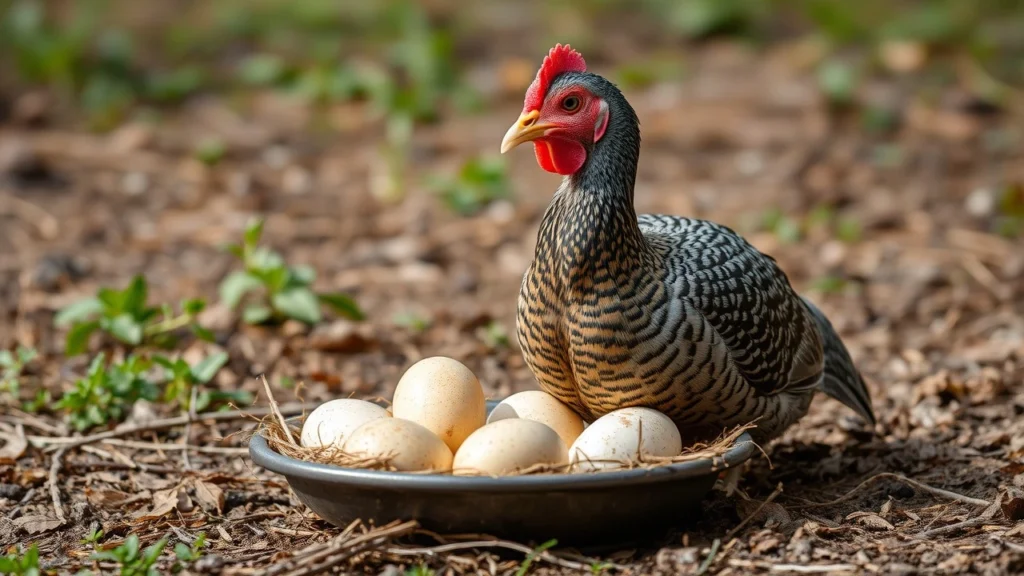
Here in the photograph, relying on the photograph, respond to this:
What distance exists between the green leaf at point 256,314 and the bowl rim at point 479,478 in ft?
7.41

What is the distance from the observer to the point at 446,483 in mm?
2711

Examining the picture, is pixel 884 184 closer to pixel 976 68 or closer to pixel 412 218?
A: pixel 976 68

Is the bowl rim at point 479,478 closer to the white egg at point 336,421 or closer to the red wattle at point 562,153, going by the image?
the white egg at point 336,421

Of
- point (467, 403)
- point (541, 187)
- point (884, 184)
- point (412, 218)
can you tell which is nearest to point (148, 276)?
point (412, 218)

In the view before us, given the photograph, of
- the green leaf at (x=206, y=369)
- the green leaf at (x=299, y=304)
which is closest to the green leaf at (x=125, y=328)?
the green leaf at (x=206, y=369)

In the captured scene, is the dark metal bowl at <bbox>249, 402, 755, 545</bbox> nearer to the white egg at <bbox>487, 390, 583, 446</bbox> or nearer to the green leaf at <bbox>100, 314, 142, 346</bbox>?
the white egg at <bbox>487, 390, 583, 446</bbox>

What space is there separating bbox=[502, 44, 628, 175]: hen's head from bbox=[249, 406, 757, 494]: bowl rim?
108cm

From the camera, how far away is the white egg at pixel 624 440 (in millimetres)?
2979

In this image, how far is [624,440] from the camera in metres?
3.02

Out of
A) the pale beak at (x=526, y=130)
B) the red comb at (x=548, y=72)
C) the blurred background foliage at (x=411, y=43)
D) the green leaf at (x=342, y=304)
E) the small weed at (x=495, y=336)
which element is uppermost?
the blurred background foliage at (x=411, y=43)

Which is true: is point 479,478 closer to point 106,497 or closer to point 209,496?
point 209,496

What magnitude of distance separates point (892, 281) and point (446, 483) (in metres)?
4.21

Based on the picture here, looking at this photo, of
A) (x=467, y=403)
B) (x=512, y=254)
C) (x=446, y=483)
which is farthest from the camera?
(x=512, y=254)

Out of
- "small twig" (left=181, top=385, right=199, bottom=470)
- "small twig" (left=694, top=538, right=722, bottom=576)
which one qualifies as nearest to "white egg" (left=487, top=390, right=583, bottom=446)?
"small twig" (left=694, top=538, right=722, bottom=576)
